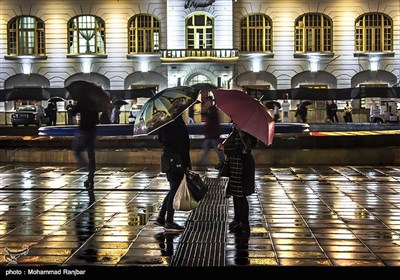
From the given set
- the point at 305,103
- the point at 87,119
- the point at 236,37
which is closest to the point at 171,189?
the point at 87,119

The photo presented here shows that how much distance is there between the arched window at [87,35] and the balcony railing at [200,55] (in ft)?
17.7

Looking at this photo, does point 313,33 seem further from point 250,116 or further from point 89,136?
point 250,116

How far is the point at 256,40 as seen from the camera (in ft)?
161

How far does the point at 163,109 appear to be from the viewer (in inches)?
366

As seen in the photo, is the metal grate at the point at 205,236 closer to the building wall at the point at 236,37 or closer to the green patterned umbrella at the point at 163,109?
the green patterned umbrella at the point at 163,109

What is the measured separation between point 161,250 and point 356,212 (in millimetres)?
4107

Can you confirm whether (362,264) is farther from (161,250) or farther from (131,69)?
(131,69)

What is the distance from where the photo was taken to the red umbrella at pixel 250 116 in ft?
29.8

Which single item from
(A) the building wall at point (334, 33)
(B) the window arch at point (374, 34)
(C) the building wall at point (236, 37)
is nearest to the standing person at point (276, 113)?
(C) the building wall at point (236, 37)

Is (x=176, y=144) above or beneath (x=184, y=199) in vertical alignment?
above

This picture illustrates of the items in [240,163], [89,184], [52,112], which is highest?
[52,112]

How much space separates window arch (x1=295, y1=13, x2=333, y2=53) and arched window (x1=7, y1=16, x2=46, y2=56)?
17830 millimetres

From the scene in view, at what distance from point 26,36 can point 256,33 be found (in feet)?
52.8

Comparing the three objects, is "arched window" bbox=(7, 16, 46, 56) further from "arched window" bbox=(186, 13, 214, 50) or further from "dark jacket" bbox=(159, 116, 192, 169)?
"dark jacket" bbox=(159, 116, 192, 169)
